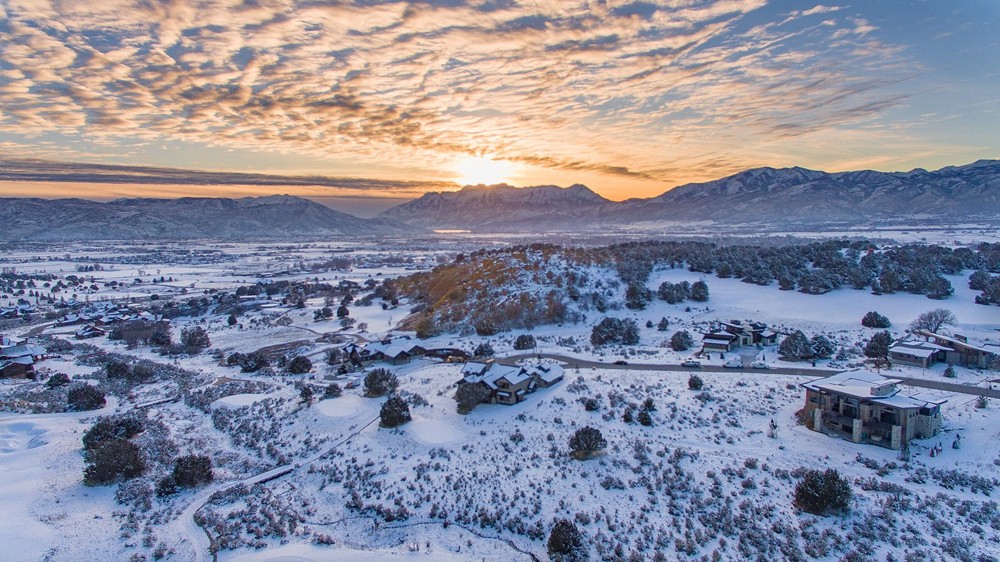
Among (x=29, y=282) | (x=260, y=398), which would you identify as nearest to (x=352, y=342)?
(x=260, y=398)

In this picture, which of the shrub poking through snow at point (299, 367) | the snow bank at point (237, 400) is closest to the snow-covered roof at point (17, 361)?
the snow bank at point (237, 400)

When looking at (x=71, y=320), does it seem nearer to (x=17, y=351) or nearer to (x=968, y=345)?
(x=17, y=351)

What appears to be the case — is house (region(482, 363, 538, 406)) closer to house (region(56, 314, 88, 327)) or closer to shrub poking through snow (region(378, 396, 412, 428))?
shrub poking through snow (region(378, 396, 412, 428))

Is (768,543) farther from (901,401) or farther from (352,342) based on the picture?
(352,342)

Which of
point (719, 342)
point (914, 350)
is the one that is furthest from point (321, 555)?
point (914, 350)

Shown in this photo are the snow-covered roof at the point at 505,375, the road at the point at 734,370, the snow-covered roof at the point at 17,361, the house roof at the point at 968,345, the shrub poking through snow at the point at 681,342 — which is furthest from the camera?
the shrub poking through snow at the point at 681,342

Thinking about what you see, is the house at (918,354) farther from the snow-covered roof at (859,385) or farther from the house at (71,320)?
the house at (71,320)

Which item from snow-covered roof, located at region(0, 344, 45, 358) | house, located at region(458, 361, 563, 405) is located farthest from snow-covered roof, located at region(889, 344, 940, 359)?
snow-covered roof, located at region(0, 344, 45, 358)
